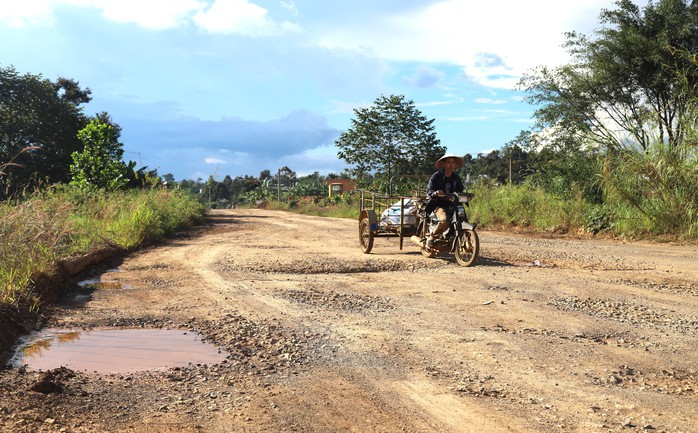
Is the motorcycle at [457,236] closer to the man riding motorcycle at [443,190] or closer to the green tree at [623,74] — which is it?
the man riding motorcycle at [443,190]

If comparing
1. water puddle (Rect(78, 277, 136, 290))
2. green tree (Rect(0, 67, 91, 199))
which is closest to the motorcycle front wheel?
water puddle (Rect(78, 277, 136, 290))

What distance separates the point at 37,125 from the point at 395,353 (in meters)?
40.4

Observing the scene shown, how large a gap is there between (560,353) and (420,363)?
1238mm

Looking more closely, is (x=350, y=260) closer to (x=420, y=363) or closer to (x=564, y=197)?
(x=420, y=363)

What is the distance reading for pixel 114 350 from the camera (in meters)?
5.57

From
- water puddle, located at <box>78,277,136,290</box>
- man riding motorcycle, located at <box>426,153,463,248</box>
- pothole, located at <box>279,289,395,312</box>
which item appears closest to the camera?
pothole, located at <box>279,289,395,312</box>

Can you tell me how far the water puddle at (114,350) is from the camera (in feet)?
16.8

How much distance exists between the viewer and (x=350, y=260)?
1156 cm

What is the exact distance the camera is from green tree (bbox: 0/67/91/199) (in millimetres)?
38625

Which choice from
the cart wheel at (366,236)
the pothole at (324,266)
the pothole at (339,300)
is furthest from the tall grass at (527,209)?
the pothole at (339,300)

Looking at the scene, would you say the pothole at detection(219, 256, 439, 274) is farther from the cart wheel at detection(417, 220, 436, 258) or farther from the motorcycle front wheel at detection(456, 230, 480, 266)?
the cart wheel at detection(417, 220, 436, 258)

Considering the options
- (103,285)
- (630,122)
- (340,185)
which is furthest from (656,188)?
(340,185)

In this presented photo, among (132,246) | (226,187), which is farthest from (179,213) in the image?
(226,187)

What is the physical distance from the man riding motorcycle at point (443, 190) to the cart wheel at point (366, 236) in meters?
1.51
